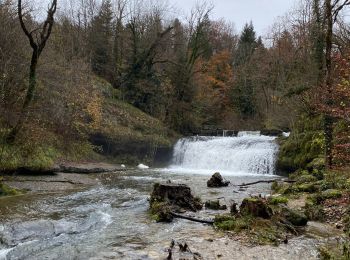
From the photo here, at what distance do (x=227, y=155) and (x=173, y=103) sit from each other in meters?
10.4

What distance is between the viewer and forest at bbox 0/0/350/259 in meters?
11.4

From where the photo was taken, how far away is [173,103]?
35.4 metres

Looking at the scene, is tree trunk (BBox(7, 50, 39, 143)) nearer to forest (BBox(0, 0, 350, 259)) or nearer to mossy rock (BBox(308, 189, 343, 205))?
forest (BBox(0, 0, 350, 259))

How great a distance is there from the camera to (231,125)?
41406 mm

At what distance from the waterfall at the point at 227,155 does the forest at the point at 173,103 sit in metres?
0.13

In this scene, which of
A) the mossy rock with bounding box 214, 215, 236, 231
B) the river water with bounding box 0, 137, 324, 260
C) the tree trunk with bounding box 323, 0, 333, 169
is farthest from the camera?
the tree trunk with bounding box 323, 0, 333, 169

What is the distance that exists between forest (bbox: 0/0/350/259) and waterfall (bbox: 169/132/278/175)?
132 millimetres

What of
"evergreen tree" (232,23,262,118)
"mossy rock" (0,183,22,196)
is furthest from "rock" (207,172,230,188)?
"evergreen tree" (232,23,262,118)

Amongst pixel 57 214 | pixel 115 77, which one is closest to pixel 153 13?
pixel 115 77

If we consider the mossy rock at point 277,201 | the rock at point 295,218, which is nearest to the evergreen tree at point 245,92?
the mossy rock at point 277,201

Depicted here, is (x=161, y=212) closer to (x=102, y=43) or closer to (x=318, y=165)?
(x=318, y=165)

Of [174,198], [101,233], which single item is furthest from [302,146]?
[101,233]

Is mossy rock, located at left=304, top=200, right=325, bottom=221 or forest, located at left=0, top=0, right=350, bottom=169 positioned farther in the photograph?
forest, located at left=0, top=0, right=350, bottom=169

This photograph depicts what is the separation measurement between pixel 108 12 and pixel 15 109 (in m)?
25.6
